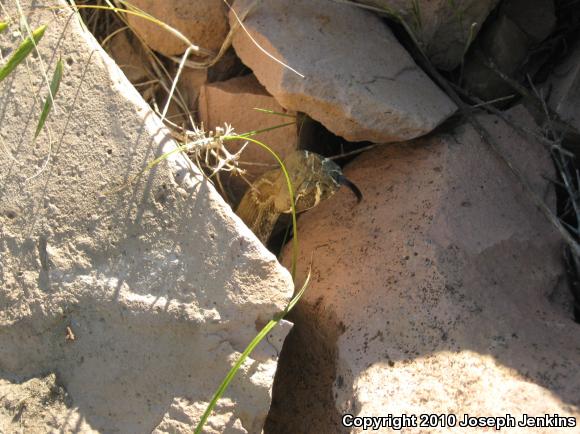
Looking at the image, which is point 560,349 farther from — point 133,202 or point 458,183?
point 133,202

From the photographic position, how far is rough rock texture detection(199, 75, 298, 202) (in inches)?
108

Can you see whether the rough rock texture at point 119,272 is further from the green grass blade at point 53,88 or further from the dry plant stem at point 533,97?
the dry plant stem at point 533,97

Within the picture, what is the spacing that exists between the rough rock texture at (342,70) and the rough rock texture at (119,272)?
1.84 feet

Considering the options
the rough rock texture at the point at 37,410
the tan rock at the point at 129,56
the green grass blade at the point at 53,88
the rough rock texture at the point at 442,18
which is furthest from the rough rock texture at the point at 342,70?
the rough rock texture at the point at 37,410

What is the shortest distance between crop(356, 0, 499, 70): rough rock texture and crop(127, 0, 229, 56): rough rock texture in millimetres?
549

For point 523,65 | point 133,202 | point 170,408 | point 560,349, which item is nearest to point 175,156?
point 133,202

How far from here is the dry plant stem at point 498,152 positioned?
233 cm

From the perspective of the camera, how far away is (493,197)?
2.40 metres

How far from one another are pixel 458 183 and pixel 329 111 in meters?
0.50

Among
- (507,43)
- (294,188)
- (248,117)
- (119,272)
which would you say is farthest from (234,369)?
(507,43)

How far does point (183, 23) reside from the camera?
8.89 feet

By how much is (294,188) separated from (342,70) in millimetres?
457

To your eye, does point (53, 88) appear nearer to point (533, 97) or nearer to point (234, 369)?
point (234, 369)

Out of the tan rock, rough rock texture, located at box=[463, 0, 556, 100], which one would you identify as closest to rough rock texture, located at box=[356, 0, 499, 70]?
rough rock texture, located at box=[463, 0, 556, 100]
